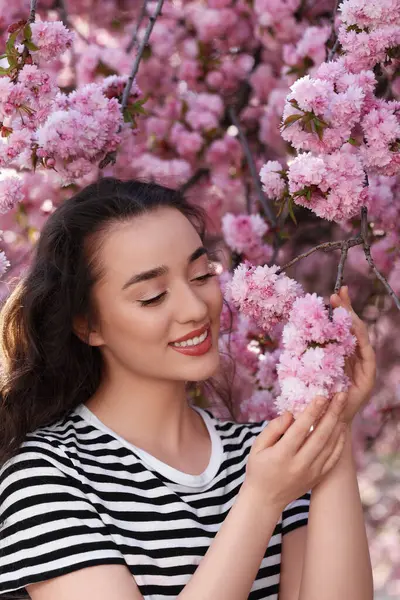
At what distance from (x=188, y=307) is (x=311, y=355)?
0.28m

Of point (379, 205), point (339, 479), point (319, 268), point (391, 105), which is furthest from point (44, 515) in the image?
point (319, 268)

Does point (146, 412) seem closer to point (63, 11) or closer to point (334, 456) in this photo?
point (334, 456)

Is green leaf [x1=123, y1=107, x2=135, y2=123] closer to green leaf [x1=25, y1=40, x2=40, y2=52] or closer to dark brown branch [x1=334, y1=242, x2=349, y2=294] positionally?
green leaf [x1=25, y1=40, x2=40, y2=52]

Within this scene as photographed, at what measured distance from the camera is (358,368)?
153 centimetres

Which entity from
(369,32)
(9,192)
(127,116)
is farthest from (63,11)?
(369,32)

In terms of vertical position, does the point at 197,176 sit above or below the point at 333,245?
above

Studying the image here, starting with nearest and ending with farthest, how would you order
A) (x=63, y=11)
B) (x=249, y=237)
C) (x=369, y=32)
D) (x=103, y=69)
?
1. (x=369, y=32)
2. (x=249, y=237)
3. (x=103, y=69)
4. (x=63, y=11)

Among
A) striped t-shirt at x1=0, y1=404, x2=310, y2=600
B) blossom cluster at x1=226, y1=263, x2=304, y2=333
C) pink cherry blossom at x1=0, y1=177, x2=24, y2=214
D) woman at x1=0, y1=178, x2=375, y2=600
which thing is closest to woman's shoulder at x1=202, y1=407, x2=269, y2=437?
woman at x1=0, y1=178, x2=375, y2=600

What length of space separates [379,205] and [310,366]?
954 mm

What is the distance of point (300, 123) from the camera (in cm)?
153

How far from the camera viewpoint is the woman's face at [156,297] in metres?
1.54

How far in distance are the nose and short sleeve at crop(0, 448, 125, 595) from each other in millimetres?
315

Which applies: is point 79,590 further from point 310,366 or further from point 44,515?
point 310,366

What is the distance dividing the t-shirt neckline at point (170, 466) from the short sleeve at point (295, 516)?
0.16 meters
